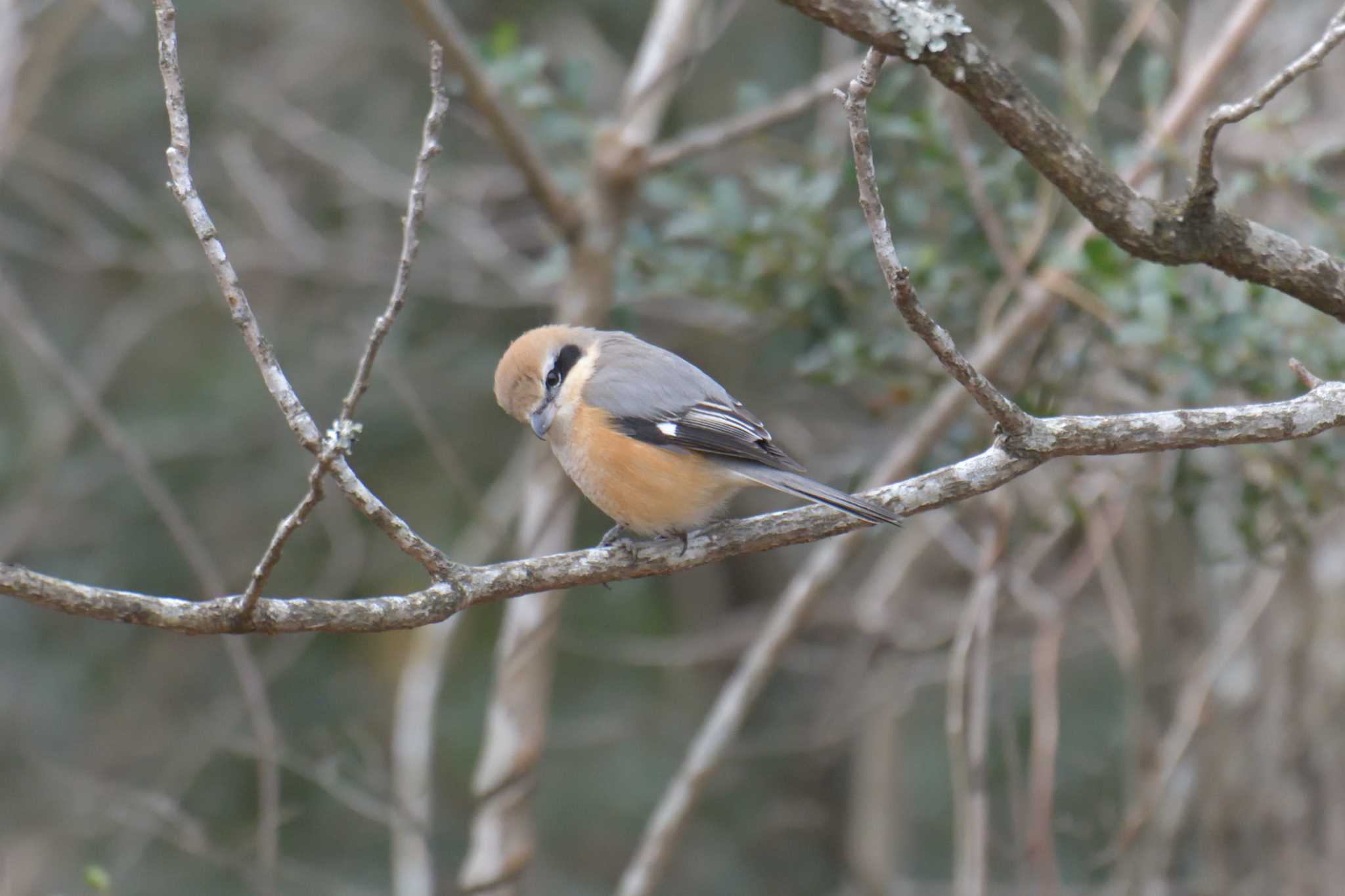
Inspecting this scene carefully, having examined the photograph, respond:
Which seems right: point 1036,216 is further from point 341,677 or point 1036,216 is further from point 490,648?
point 341,677

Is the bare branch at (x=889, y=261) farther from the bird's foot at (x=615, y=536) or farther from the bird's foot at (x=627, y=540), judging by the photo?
the bird's foot at (x=615, y=536)

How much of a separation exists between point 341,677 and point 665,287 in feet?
10.7

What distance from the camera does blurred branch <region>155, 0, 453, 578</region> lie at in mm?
1857

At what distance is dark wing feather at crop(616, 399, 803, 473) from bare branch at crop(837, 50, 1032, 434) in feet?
2.49

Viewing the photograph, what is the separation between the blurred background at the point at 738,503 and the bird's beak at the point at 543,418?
0.51 meters

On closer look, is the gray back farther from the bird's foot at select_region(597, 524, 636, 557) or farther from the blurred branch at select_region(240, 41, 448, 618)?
the blurred branch at select_region(240, 41, 448, 618)

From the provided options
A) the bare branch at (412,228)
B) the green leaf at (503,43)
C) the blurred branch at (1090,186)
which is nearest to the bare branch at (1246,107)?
the blurred branch at (1090,186)

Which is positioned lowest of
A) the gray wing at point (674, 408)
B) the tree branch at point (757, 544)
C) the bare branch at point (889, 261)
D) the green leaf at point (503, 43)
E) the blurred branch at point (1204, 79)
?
the tree branch at point (757, 544)

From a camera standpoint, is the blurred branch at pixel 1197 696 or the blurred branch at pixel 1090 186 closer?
the blurred branch at pixel 1090 186

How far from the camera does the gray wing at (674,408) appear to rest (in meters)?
2.80

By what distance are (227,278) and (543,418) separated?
1.24 metres

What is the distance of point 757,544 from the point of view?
2348 millimetres

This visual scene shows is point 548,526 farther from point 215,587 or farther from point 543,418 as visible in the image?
point 215,587

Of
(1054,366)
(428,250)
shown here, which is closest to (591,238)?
(1054,366)
